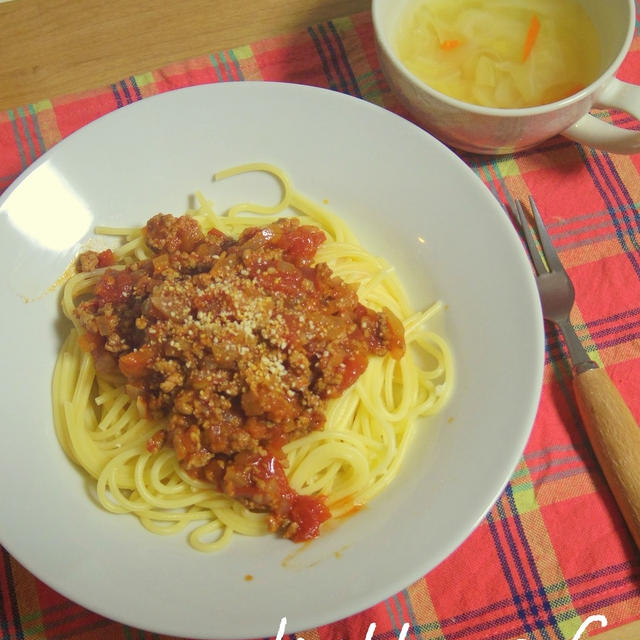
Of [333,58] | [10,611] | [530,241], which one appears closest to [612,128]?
[530,241]

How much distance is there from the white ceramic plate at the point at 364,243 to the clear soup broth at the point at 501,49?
742 millimetres

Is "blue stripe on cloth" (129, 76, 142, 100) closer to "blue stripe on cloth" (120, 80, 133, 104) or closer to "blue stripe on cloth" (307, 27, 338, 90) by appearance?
"blue stripe on cloth" (120, 80, 133, 104)

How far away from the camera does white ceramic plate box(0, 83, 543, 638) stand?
3746 millimetres

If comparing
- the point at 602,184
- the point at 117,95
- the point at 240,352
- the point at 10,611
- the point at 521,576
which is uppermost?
the point at 117,95

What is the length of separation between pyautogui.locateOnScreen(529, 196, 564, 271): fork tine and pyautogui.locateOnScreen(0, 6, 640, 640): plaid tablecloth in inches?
7.0

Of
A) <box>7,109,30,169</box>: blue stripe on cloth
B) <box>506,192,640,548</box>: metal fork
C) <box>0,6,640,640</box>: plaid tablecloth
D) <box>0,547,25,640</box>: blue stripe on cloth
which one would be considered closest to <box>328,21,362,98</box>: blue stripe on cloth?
<box>0,6,640,640</box>: plaid tablecloth

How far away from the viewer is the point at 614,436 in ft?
14.7

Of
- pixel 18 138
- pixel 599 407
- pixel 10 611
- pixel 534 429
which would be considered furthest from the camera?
pixel 18 138

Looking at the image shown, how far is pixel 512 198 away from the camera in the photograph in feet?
18.2

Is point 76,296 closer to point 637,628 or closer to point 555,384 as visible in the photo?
point 555,384

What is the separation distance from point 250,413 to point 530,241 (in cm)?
259

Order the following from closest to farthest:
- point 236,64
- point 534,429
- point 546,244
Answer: point 534,429, point 546,244, point 236,64

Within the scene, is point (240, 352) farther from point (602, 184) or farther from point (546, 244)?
point (602, 184)

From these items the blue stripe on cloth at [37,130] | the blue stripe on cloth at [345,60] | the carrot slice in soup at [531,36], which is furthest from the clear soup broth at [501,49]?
the blue stripe on cloth at [37,130]
